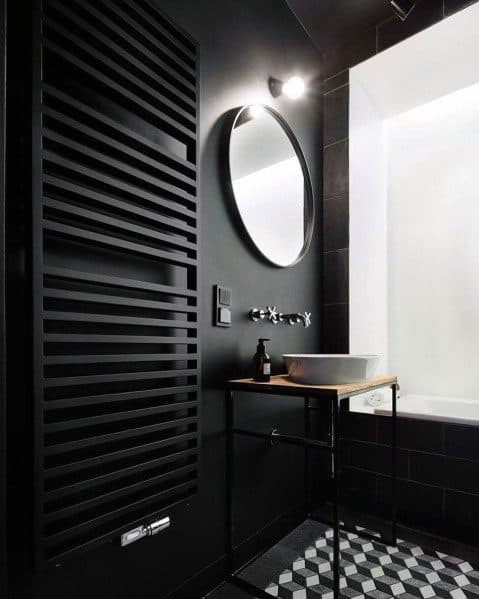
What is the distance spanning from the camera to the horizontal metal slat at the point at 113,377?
0.98 m

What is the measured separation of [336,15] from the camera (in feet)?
7.37

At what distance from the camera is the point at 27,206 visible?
945mm

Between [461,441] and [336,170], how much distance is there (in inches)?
64.5

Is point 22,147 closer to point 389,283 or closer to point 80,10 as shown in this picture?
point 80,10

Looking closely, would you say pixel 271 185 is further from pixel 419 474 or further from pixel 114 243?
pixel 419 474

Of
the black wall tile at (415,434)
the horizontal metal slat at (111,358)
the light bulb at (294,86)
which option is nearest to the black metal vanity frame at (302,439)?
the black wall tile at (415,434)

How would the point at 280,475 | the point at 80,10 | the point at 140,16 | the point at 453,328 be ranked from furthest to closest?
1. the point at 453,328
2. the point at 280,475
3. the point at 140,16
4. the point at 80,10

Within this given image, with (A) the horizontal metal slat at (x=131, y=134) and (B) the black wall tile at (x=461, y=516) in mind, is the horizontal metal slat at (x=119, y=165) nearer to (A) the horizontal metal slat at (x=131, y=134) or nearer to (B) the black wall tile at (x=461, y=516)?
(A) the horizontal metal slat at (x=131, y=134)

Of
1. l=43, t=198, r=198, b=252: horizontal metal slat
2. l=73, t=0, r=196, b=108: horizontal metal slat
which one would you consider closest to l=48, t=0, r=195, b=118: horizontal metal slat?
l=73, t=0, r=196, b=108: horizontal metal slat

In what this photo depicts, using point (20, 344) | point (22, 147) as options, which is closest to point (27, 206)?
point (22, 147)

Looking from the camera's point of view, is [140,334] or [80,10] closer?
[80,10]

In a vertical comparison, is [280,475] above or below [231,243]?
below

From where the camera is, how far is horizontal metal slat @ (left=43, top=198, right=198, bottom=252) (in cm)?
101

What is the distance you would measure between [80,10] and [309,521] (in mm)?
2378
